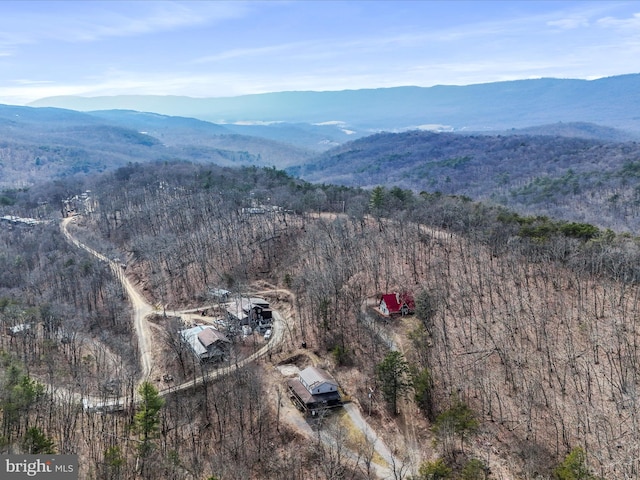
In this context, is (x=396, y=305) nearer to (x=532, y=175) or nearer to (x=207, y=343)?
(x=207, y=343)

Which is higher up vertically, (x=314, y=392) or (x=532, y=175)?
(x=532, y=175)

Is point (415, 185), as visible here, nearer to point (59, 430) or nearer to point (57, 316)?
point (57, 316)

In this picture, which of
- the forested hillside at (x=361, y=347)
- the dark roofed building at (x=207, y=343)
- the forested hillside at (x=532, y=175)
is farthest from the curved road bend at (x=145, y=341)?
the forested hillside at (x=532, y=175)

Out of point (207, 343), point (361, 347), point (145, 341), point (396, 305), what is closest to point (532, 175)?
point (396, 305)

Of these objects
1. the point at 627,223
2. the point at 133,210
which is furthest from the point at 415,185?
the point at 133,210

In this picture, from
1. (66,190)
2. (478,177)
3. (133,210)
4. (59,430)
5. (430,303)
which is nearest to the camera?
(59,430)

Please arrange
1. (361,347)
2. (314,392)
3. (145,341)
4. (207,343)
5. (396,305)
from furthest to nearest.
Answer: (145,341), (396,305), (207,343), (361,347), (314,392)
